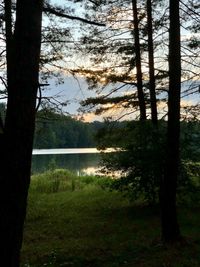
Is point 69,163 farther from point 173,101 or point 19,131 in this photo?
point 19,131

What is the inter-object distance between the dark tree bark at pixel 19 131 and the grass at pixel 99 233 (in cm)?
363

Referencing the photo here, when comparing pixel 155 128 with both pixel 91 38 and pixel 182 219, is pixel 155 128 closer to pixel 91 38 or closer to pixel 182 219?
pixel 182 219

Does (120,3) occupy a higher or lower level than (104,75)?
higher

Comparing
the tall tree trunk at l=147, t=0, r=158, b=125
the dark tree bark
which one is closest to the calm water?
the tall tree trunk at l=147, t=0, r=158, b=125

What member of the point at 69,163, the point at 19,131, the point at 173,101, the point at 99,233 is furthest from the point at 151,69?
the point at 69,163

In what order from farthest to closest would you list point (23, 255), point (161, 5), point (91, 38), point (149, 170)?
1. point (91, 38)
2. point (161, 5)
3. point (149, 170)
4. point (23, 255)

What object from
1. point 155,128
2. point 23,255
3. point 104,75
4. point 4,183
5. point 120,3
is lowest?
point 23,255

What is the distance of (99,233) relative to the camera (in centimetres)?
1055

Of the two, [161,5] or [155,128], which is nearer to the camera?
[155,128]

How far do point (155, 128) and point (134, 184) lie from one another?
1.80 m

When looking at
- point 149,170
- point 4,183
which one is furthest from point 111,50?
point 4,183

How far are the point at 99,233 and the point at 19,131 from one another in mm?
7286

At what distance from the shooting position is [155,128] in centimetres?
1250

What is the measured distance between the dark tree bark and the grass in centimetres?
363
